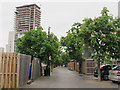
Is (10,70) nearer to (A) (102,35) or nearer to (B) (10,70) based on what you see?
(B) (10,70)

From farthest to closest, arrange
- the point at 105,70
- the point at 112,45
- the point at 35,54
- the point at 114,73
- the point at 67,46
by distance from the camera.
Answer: the point at 67,46 → the point at 35,54 → the point at 105,70 → the point at 112,45 → the point at 114,73

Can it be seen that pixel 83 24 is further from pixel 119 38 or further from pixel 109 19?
pixel 119 38

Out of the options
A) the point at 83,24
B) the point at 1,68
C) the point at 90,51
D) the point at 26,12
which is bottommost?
the point at 1,68

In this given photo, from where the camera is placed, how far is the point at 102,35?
1570cm

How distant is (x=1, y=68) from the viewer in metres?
9.97

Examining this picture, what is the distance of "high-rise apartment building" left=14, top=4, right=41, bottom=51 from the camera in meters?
166

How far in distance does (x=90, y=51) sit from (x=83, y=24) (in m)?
2.62

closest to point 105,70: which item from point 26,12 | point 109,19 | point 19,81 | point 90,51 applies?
point 90,51

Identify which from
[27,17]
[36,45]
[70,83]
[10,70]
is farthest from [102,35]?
[27,17]

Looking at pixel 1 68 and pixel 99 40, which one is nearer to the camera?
pixel 1 68

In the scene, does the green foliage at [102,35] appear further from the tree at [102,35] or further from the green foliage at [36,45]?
→ the green foliage at [36,45]

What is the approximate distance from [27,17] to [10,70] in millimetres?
165447

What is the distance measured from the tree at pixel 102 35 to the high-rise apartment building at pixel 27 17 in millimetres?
151564

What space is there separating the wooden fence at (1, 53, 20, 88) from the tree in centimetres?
756
